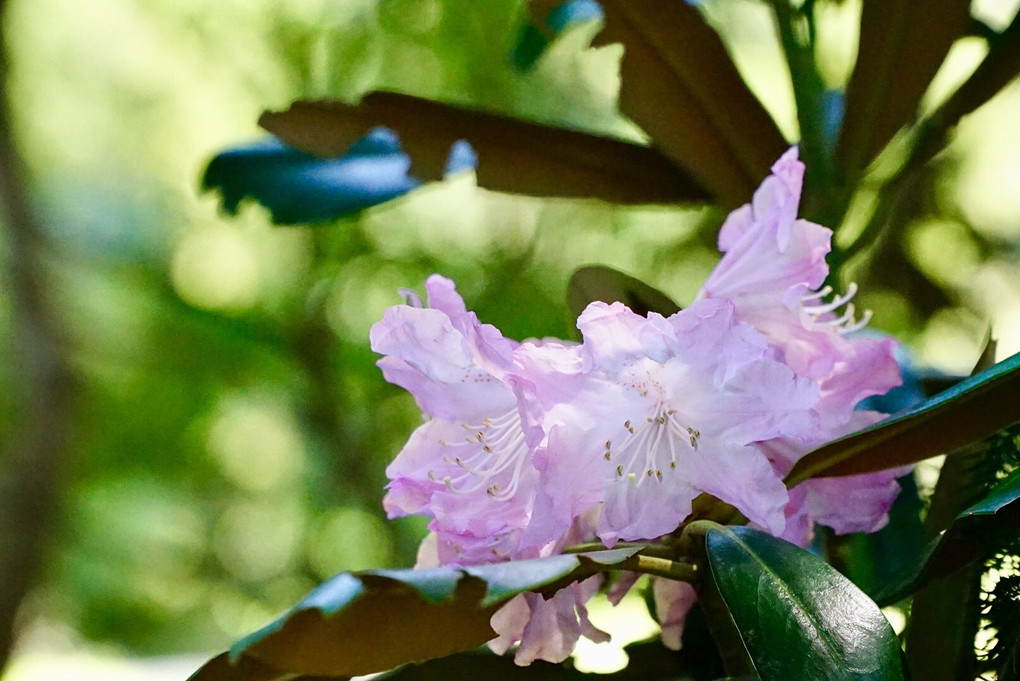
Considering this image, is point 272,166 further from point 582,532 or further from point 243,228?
point 243,228

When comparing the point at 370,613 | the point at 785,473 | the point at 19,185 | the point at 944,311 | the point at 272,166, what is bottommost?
the point at 370,613

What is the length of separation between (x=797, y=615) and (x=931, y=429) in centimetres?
12

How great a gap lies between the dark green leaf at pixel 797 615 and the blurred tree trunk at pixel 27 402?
205 centimetres

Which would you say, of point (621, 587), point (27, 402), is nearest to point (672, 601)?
point (621, 587)

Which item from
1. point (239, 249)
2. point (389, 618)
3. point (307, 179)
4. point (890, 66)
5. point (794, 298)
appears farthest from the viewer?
point (239, 249)

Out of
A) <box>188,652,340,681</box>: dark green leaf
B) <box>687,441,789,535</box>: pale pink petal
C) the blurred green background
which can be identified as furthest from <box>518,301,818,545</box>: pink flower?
the blurred green background

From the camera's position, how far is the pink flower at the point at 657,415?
0.37m

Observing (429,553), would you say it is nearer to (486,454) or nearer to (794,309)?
(486,454)

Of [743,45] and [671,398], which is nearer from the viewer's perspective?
[671,398]

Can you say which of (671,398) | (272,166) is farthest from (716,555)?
(272,166)

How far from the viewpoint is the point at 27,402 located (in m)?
2.20

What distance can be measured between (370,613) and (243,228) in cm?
335

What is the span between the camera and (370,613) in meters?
0.30

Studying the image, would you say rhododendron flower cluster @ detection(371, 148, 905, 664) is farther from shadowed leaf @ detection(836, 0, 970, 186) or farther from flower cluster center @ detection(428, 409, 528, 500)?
shadowed leaf @ detection(836, 0, 970, 186)
